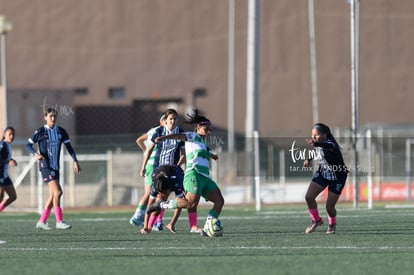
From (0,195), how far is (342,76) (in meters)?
27.4

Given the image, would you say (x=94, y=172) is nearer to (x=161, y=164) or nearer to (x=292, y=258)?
(x=161, y=164)

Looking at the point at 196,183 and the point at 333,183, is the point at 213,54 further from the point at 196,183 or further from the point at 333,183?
the point at 196,183

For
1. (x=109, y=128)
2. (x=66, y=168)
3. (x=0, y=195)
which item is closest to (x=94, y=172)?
(x=66, y=168)

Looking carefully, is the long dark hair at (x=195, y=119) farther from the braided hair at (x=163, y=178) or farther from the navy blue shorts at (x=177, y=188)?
the navy blue shorts at (x=177, y=188)

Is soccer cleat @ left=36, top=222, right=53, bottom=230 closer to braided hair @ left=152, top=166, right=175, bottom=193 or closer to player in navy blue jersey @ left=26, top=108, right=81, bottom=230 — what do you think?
player in navy blue jersey @ left=26, top=108, right=81, bottom=230

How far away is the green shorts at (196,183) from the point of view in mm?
14969

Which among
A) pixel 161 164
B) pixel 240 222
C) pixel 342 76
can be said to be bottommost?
pixel 240 222

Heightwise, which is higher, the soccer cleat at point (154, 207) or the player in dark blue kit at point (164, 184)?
the player in dark blue kit at point (164, 184)

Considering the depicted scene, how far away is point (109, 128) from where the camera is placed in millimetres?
47594

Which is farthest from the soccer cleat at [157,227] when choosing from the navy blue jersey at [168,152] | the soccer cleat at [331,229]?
the soccer cleat at [331,229]

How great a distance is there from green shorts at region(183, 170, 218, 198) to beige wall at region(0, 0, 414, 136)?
29.8 m

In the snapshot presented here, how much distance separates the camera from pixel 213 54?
47188 millimetres

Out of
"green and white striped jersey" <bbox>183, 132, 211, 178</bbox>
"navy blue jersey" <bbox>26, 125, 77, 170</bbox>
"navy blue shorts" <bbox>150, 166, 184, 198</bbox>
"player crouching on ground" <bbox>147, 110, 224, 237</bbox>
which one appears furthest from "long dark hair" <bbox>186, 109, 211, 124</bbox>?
"navy blue jersey" <bbox>26, 125, 77, 170</bbox>

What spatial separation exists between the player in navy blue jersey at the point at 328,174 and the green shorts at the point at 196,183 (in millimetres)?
1532
